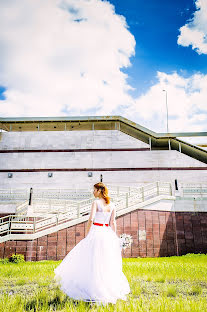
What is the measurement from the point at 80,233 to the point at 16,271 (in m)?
5.54

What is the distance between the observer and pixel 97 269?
406 cm

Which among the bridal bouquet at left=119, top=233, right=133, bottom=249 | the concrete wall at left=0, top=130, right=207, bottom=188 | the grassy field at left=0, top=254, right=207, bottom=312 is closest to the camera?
the grassy field at left=0, top=254, right=207, bottom=312

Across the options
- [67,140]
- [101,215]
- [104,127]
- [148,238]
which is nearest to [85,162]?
[67,140]

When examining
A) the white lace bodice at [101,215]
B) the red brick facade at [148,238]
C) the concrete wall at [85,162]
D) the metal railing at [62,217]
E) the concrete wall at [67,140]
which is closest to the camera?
the white lace bodice at [101,215]

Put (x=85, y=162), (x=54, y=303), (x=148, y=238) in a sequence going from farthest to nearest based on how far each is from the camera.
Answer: (x=85, y=162)
(x=148, y=238)
(x=54, y=303)

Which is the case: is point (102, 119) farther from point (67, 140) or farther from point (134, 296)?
point (134, 296)

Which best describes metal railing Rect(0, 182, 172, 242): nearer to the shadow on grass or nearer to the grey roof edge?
the shadow on grass

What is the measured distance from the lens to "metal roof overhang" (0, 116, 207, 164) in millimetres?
22953

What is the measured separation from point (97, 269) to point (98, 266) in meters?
0.05

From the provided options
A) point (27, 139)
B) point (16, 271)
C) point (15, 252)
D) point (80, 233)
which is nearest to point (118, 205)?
point (80, 233)

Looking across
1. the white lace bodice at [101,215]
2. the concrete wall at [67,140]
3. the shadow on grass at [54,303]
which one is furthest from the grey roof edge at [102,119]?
the shadow on grass at [54,303]

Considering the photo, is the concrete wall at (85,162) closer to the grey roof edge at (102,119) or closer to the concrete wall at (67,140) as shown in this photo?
the concrete wall at (67,140)

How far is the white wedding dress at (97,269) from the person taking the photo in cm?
388

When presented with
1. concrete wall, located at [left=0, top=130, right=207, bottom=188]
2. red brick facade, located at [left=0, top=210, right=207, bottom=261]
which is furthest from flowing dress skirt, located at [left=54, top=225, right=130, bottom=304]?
concrete wall, located at [left=0, top=130, right=207, bottom=188]
